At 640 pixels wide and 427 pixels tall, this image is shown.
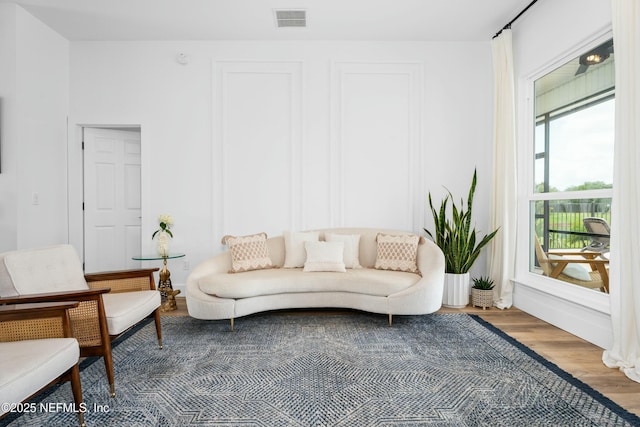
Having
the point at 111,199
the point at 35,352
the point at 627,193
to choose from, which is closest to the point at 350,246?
the point at 627,193

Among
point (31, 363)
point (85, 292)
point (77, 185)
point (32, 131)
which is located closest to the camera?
point (31, 363)

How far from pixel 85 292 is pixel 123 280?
72 centimetres

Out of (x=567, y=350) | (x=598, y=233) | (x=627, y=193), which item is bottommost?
(x=567, y=350)

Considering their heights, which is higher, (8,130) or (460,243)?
(8,130)

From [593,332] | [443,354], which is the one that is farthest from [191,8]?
[593,332]

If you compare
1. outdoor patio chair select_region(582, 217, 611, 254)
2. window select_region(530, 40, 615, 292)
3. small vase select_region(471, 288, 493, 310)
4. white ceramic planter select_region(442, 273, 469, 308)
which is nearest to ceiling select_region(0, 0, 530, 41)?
window select_region(530, 40, 615, 292)

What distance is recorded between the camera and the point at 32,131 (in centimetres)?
366

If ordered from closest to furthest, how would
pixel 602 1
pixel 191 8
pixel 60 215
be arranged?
1. pixel 602 1
2. pixel 191 8
3. pixel 60 215

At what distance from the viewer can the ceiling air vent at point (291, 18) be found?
140 inches

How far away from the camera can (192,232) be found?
422 cm

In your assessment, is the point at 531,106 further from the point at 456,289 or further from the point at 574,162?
the point at 456,289

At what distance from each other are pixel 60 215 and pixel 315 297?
10.6 ft

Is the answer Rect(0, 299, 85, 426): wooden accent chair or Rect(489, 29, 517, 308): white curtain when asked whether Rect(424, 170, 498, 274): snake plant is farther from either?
Rect(0, 299, 85, 426): wooden accent chair

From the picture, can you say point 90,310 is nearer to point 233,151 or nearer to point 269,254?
point 269,254
